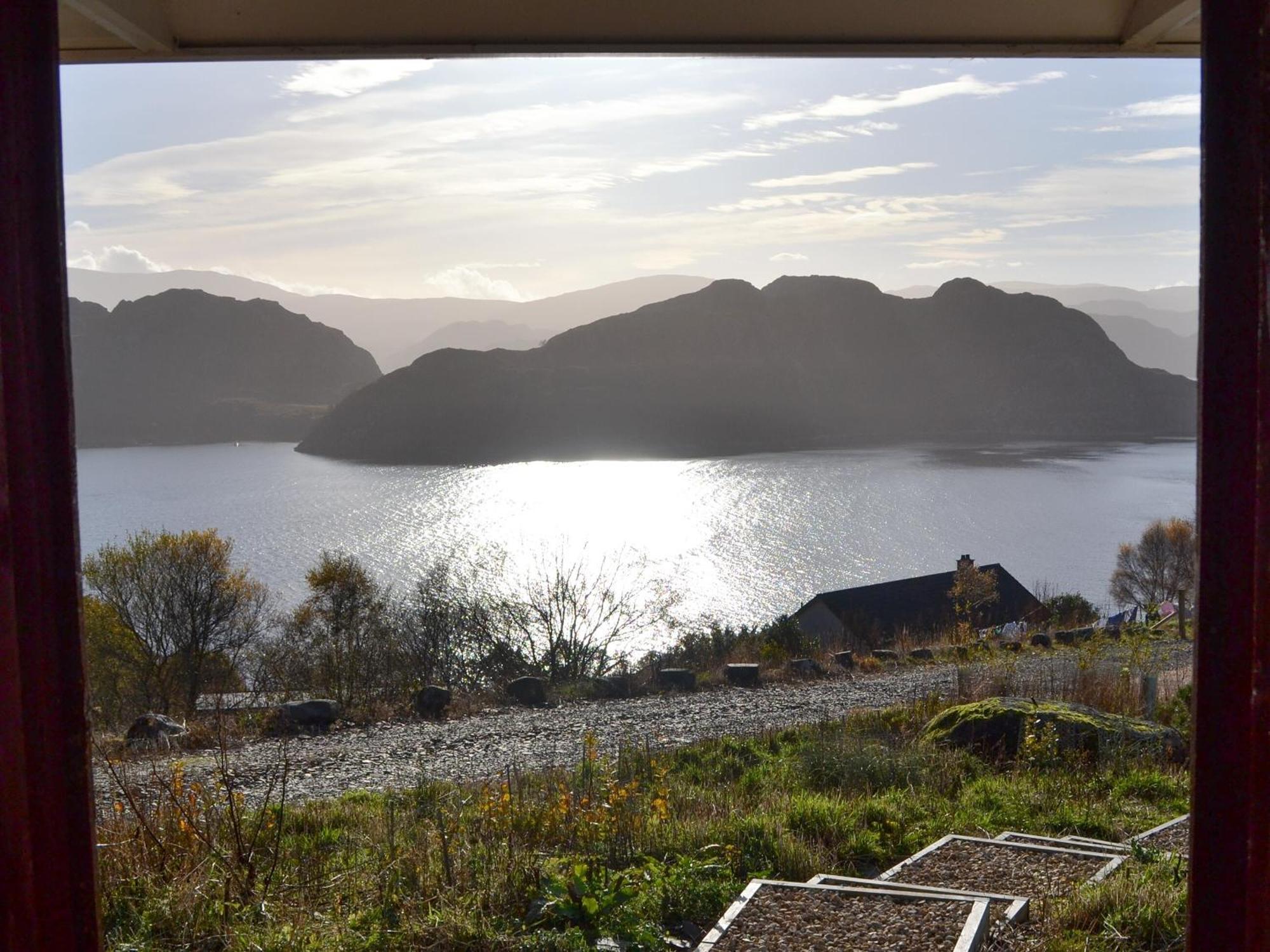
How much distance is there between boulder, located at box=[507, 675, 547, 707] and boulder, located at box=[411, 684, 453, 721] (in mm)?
1153

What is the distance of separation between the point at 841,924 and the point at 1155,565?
5487 cm

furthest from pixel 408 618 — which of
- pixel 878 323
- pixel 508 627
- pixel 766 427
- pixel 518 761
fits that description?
pixel 878 323

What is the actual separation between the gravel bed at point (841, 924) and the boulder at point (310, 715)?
370 inches

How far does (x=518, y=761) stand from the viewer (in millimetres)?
9297

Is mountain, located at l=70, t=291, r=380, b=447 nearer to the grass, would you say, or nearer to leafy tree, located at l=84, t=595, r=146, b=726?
leafy tree, located at l=84, t=595, r=146, b=726

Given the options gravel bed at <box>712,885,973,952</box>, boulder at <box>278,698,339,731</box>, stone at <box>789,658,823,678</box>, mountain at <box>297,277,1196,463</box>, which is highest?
mountain at <box>297,277,1196,463</box>

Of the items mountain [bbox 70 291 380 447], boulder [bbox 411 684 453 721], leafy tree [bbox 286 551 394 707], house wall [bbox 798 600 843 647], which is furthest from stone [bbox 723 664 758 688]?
mountain [bbox 70 291 380 447]

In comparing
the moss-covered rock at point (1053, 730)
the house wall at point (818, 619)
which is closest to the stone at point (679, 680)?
the moss-covered rock at point (1053, 730)

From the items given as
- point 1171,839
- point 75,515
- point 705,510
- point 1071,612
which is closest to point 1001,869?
point 1171,839

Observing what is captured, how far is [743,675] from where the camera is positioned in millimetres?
15531

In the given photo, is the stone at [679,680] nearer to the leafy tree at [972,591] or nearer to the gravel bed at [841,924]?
the leafy tree at [972,591]

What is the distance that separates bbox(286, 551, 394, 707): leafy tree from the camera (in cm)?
1753

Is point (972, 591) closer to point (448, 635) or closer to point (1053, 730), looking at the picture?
point (448, 635)

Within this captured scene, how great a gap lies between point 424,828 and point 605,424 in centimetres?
8305
